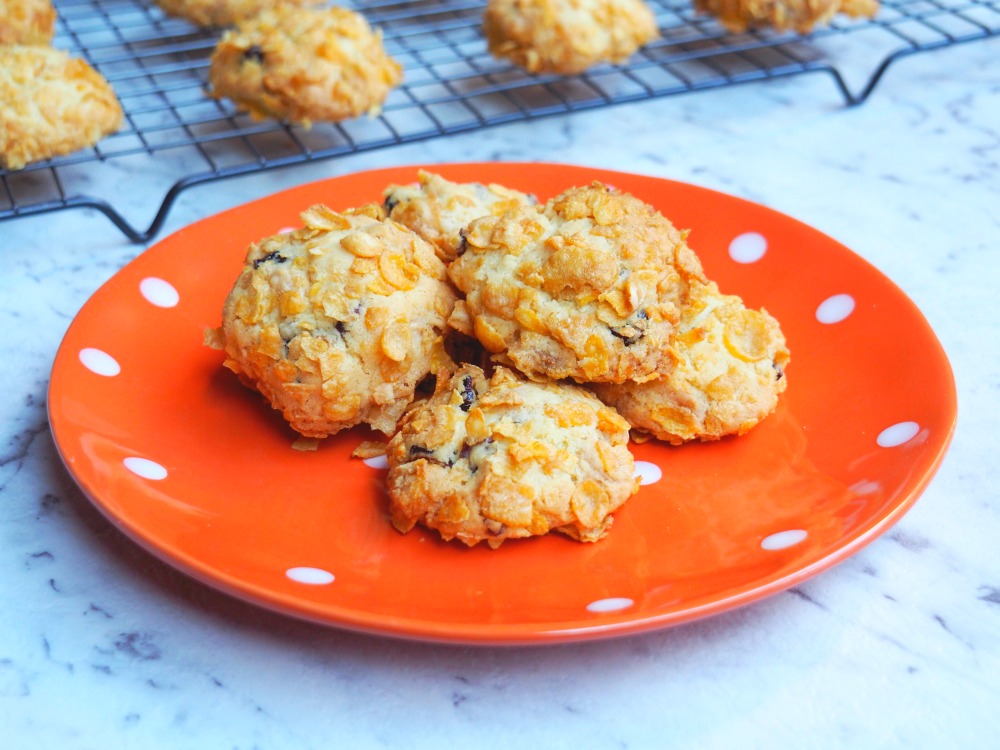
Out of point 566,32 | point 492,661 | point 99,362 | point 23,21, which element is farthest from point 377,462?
point 23,21

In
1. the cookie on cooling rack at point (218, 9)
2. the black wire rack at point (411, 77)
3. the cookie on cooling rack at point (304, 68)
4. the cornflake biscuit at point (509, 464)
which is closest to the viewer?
the cornflake biscuit at point (509, 464)

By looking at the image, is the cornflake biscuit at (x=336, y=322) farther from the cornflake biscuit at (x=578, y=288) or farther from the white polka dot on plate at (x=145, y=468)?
the white polka dot on plate at (x=145, y=468)

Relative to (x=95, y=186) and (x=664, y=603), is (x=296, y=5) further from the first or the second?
(x=664, y=603)

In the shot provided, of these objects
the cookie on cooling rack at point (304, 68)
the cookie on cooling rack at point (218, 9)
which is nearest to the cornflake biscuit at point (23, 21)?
the cookie on cooling rack at point (218, 9)

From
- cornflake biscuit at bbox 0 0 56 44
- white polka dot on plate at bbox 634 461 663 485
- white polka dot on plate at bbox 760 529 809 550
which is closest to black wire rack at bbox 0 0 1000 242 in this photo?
cornflake biscuit at bbox 0 0 56 44

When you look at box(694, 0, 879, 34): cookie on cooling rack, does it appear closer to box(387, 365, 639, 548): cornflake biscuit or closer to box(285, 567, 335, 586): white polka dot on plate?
box(387, 365, 639, 548): cornflake biscuit

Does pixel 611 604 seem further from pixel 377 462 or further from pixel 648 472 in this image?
pixel 377 462
